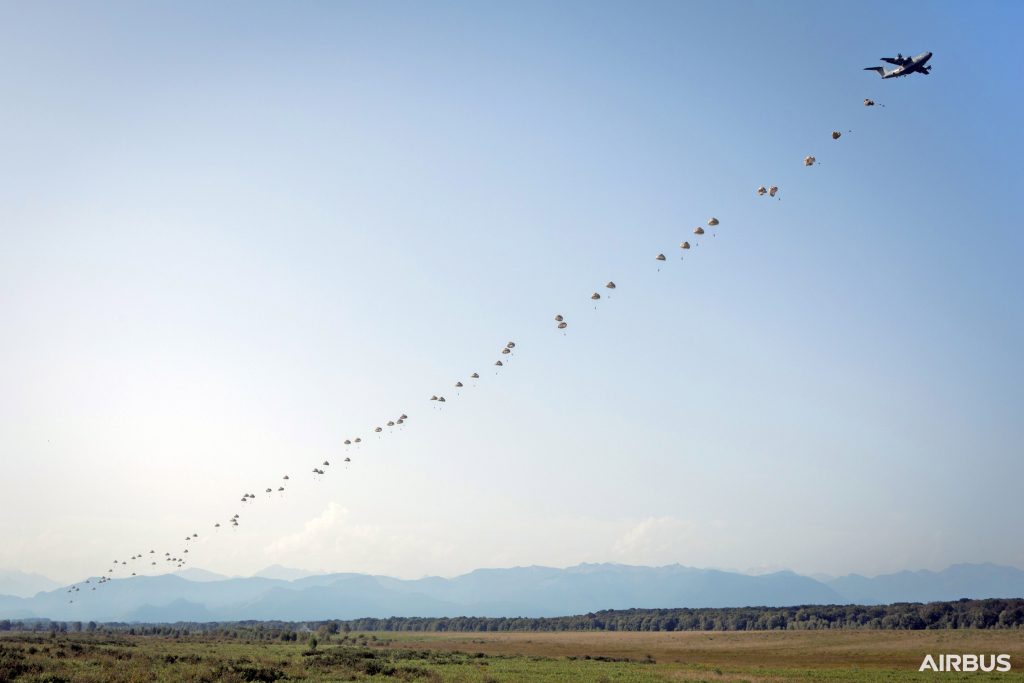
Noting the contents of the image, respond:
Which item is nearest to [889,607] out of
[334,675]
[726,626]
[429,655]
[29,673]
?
[726,626]

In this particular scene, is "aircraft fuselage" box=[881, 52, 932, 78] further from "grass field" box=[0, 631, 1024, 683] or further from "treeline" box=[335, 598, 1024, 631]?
"treeline" box=[335, 598, 1024, 631]

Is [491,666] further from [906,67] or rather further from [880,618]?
[880,618]

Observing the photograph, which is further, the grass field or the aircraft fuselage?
the grass field

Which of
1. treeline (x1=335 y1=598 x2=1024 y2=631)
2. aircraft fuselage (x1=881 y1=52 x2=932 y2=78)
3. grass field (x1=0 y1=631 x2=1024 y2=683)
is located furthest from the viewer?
treeline (x1=335 y1=598 x2=1024 y2=631)

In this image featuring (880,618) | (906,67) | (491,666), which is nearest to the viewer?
(906,67)

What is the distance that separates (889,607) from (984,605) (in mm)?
21639

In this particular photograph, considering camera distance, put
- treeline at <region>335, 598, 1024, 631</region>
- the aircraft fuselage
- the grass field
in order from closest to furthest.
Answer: the aircraft fuselage, the grass field, treeline at <region>335, 598, 1024, 631</region>

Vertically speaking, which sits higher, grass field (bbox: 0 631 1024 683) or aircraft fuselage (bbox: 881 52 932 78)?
aircraft fuselage (bbox: 881 52 932 78)

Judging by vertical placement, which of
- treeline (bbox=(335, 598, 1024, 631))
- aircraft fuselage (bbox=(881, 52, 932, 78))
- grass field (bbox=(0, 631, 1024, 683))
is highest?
aircraft fuselage (bbox=(881, 52, 932, 78))

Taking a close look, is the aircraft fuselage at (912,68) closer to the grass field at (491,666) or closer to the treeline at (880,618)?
the grass field at (491,666)

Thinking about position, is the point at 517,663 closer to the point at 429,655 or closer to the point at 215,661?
the point at 429,655

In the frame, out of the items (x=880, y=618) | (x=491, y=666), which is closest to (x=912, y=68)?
(x=491, y=666)

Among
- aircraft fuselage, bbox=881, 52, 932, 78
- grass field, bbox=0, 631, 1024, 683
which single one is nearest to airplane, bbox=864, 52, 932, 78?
aircraft fuselage, bbox=881, 52, 932, 78

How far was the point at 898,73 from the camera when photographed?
1735 inches
